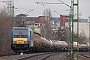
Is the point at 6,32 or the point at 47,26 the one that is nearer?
the point at 6,32

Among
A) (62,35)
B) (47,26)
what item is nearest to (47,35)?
(47,26)

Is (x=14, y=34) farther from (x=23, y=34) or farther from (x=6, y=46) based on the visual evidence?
(x=6, y=46)

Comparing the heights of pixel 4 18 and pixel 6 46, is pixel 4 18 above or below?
above

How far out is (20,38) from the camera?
4809 centimetres

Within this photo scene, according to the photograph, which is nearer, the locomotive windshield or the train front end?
the train front end

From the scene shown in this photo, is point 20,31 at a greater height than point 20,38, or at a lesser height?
greater

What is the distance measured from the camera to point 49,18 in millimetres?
119812

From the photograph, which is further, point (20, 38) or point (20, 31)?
point (20, 31)

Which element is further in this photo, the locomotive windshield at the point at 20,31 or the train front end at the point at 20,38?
the locomotive windshield at the point at 20,31

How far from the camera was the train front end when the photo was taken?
4809cm

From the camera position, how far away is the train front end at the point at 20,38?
48.1 m

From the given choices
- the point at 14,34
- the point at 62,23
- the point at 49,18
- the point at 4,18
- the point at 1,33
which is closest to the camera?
the point at 14,34

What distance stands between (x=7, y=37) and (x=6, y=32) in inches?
39.3

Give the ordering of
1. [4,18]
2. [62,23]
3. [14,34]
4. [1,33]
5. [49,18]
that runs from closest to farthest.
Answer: [14,34] → [1,33] → [4,18] → [49,18] → [62,23]
